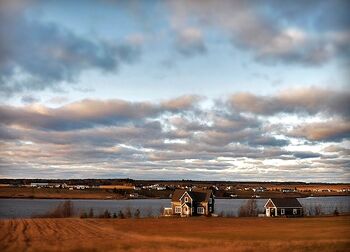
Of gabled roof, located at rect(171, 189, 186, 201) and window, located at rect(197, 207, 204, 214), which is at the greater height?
gabled roof, located at rect(171, 189, 186, 201)

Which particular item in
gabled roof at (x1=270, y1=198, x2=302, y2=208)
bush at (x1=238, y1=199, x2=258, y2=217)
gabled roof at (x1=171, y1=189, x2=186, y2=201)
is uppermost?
gabled roof at (x1=171, y1=189, x2=186, y2=201)

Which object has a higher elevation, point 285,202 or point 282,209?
point 285,202

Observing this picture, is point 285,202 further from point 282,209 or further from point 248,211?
point 248,211

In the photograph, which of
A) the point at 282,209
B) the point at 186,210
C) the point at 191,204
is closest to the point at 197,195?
the point at 191,204

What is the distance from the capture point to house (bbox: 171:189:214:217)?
104m

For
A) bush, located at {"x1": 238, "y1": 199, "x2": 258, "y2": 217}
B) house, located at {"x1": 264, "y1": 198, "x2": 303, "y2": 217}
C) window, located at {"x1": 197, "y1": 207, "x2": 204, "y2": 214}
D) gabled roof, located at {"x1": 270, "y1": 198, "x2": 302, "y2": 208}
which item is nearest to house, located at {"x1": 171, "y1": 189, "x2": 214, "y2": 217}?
window, located at {"x1": 197, "y1": 207, "x2": 204, "y2": 214}

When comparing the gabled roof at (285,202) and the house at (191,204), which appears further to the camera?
the house at (191,204)

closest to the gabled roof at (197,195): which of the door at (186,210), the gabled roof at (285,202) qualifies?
the door at (186,210)

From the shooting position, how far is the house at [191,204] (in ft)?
342

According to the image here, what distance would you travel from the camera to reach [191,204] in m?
104

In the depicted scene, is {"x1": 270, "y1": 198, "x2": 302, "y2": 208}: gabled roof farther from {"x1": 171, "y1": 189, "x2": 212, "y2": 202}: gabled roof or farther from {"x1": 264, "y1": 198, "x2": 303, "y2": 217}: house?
{"x1": 171, "y1": 189, "x2": 212, "y2": 202}: gabled roof

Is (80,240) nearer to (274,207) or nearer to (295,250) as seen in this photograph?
(295,250)

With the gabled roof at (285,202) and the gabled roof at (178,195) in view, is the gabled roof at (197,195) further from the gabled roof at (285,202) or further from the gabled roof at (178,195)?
the gabled roof at (285,202)

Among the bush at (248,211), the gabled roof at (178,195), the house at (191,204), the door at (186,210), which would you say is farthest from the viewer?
the gabled roof at (178,195)
